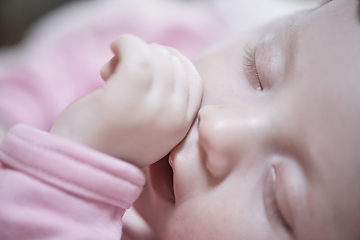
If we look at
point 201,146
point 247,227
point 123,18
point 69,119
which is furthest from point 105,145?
point 123,18

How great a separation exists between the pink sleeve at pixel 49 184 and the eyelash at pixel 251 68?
1.02 ft

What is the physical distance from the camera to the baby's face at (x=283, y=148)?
1.79 ft

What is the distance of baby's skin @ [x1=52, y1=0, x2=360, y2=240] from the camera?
545 mm

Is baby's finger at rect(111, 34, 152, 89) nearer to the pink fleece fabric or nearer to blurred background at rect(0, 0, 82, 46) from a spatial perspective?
the pink fleece fabric

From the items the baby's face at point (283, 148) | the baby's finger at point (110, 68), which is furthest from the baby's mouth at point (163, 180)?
the baby's finger at point (110, 68)

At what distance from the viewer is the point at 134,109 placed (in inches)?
21.7

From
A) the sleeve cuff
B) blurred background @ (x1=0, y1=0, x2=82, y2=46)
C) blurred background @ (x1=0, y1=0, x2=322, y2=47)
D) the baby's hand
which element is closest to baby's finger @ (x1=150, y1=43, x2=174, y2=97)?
the baby's hand

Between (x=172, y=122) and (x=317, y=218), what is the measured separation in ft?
0.98

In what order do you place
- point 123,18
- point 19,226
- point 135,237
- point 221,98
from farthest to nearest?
point 123,18 < point 135,237 < point 221,98 < point 19,226

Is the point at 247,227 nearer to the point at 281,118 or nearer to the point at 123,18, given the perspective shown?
the point at 281,118

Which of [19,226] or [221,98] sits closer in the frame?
[19,226]

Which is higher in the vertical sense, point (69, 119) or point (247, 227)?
point (69, 119)

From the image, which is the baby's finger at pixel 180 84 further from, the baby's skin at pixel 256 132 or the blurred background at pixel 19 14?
the blurred background at pixel 19 14

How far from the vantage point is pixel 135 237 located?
868 millimetres
